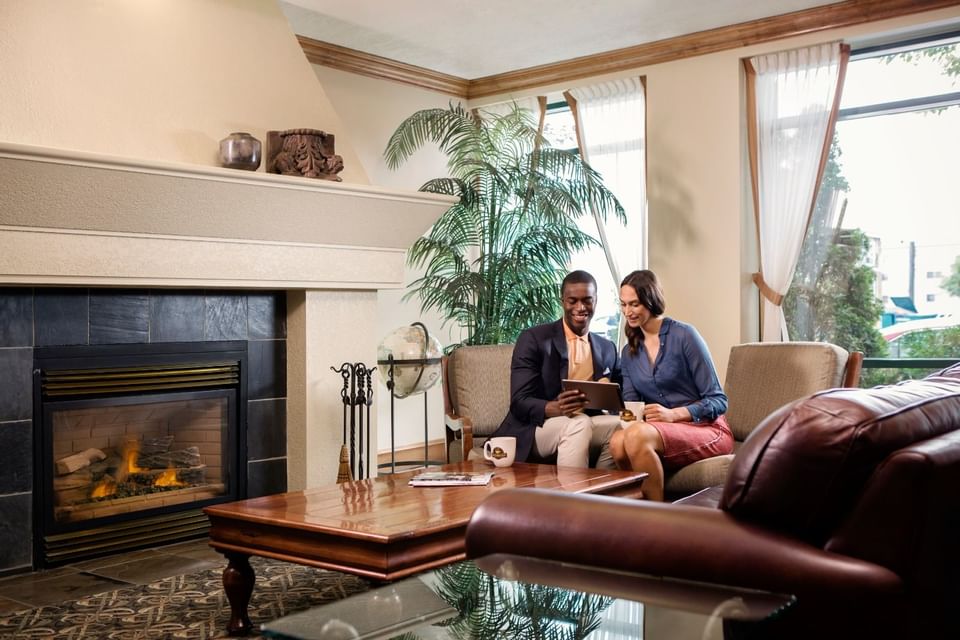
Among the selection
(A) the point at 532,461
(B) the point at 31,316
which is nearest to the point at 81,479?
(B) the point at 31,316

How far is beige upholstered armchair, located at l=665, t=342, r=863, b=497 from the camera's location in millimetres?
3953

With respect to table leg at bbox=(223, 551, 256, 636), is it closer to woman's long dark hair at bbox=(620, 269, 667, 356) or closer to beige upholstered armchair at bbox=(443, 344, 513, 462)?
beige upholstered armchair at bbox=(443, 344, 513, 462)

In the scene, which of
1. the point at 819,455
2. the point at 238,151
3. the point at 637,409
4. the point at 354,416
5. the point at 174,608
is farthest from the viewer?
the point at 354,416

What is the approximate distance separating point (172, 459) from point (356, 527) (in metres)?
2.18

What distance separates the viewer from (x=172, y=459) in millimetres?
4551

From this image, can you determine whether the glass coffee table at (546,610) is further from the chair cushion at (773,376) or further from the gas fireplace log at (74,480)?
the gas fireplace log at (74,480)

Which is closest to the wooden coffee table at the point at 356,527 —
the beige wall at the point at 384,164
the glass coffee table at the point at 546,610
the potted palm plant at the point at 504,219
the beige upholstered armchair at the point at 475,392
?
the glass coffee table at the point at 546,610

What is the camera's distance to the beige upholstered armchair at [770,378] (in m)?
3.95

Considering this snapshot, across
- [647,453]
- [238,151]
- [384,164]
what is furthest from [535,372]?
[384,164]

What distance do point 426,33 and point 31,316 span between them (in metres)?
2.79

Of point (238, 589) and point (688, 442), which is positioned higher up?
point (688, 442)

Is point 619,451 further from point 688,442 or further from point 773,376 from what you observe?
point 773,376

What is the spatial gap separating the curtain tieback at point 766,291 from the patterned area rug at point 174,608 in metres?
3.02

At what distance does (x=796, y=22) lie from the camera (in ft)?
17.6
